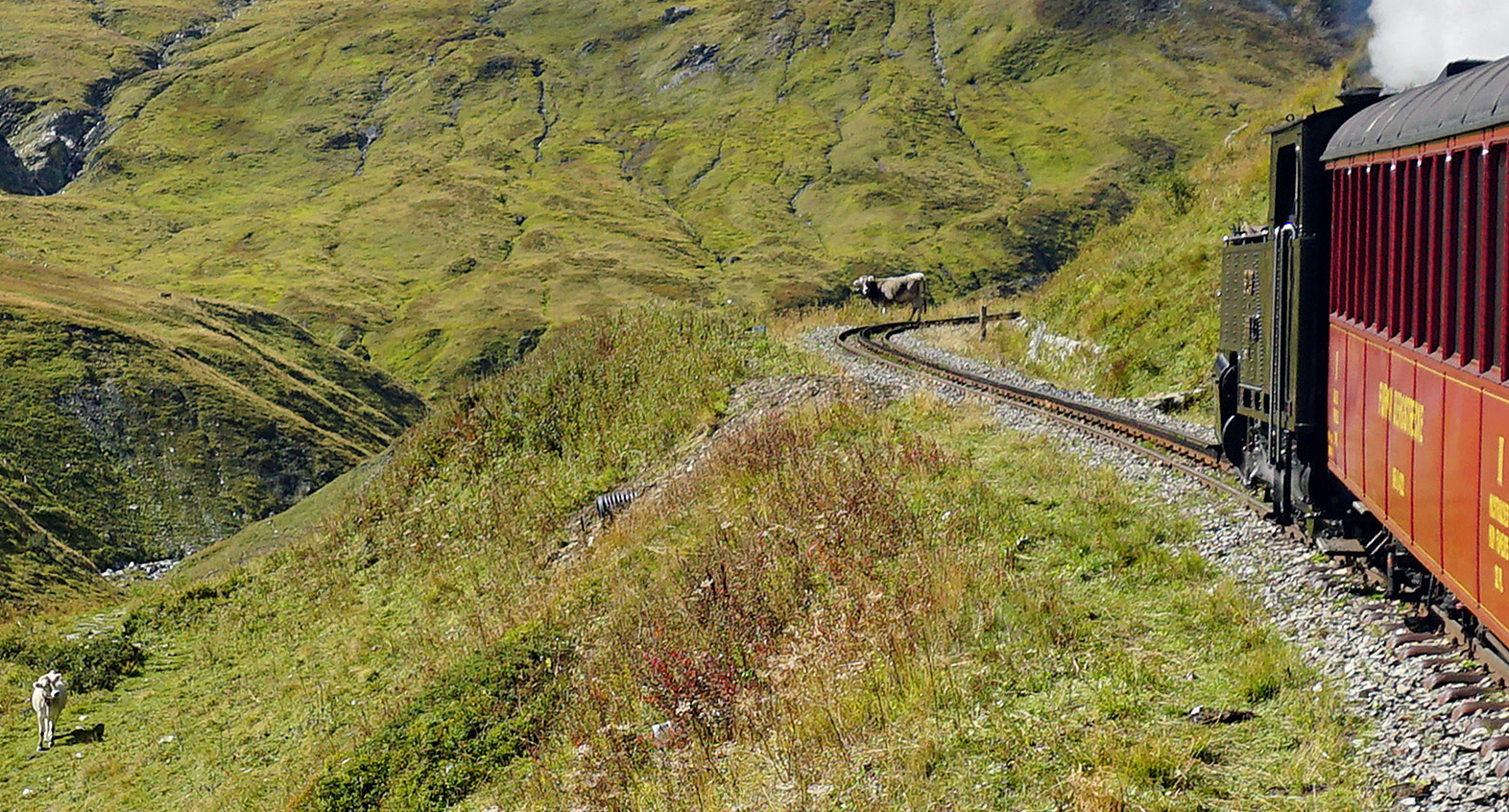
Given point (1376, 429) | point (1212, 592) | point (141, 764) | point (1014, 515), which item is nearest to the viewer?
point (1376, 429)

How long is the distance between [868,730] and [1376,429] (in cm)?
468

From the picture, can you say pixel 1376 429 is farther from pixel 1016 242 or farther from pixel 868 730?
pixel 1016 242

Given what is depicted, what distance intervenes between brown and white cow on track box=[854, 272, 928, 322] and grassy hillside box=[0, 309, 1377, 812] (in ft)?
55.2

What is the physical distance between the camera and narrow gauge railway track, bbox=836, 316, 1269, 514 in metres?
16.0

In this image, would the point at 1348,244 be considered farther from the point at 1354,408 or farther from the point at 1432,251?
the point at 1432,251

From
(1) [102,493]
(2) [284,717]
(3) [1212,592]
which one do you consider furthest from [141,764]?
(1) [102,493]

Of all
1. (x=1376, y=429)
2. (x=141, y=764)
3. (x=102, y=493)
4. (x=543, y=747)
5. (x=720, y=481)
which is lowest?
(x=102, y=493)

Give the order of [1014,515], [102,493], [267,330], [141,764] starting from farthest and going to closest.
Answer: [267,330] → [102,493] → [141,764] → [1014,515]

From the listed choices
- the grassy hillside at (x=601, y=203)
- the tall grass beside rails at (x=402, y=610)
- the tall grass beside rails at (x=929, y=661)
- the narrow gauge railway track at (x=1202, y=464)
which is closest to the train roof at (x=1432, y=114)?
the narrow gauge railway track at (x=1202, y=464)

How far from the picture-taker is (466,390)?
3002 centimetres

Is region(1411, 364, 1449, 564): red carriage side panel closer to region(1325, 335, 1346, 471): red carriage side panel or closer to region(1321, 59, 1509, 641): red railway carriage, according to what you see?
region(1321, 59, 1509, 641): red railway carriage

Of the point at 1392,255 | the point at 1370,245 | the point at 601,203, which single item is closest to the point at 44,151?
the point at 601,203

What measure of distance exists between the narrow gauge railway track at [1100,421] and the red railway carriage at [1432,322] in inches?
148

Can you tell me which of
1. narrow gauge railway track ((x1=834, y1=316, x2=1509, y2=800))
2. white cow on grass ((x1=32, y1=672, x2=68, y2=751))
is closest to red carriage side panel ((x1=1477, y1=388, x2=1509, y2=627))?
narrow gauge railway track ((x1=834, y1=316, x2=1509, y2=800))
